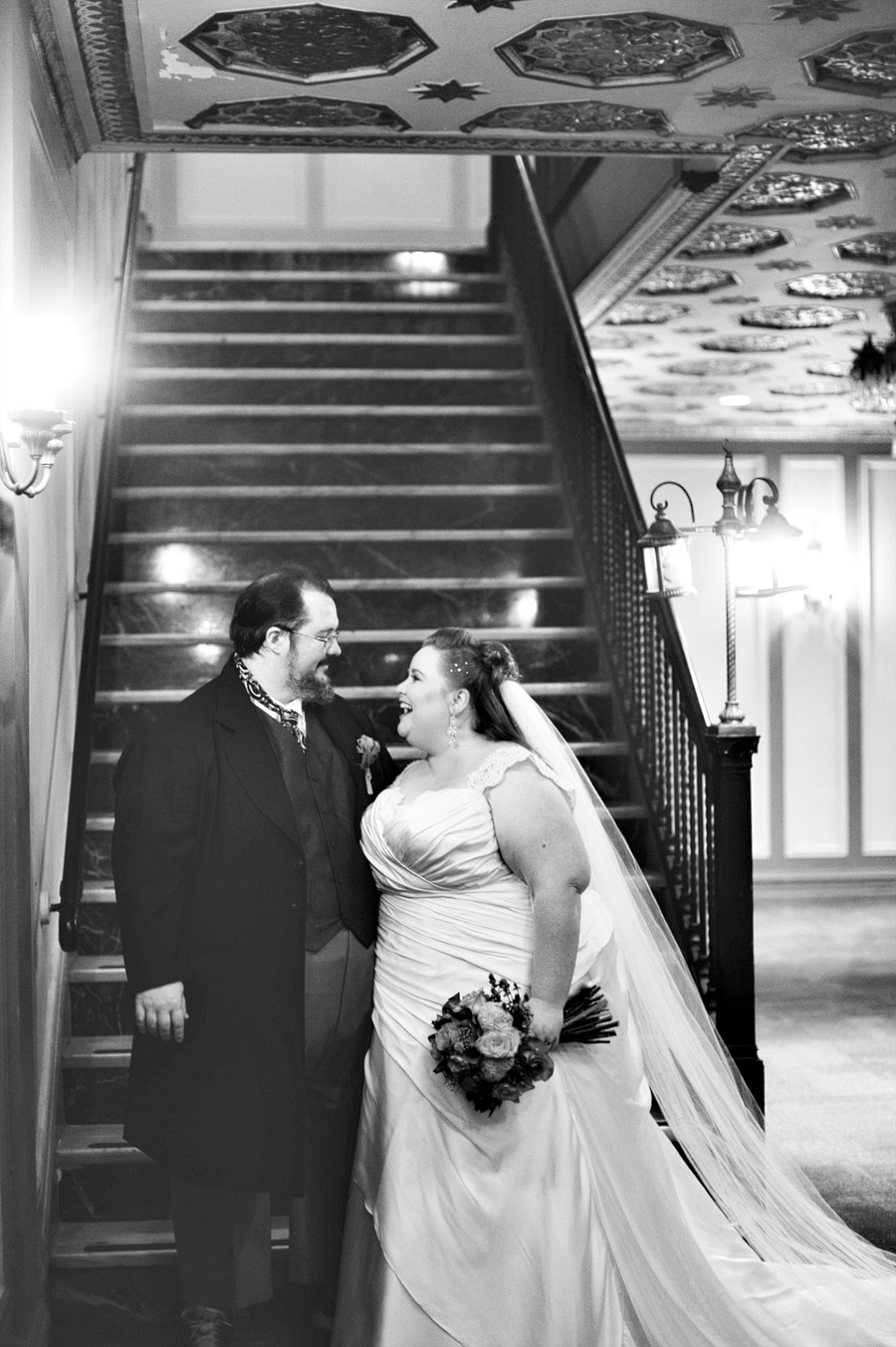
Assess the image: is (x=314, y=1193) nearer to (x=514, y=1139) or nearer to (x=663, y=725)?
(x=514, y=1139)

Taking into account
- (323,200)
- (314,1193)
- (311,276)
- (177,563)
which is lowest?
(314,1193)

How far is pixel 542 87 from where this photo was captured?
4.54 metres

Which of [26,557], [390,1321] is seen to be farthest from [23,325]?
[390,1321]

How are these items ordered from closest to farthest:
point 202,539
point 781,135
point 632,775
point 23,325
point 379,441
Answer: point 23,325 → point 781,135 → point 632,775 → point 202,539 → point 379,441

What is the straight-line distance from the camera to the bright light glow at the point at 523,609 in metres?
6.46

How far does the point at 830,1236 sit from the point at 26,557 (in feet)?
8.95

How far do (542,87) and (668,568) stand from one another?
165 cm

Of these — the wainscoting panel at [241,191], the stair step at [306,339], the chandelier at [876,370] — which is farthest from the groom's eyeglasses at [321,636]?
the wainscoting panel at [241,191]

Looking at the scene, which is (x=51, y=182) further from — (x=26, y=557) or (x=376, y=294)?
(x=376, y=294)

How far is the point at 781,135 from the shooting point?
5188mm

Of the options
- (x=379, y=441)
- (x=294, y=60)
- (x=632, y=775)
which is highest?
(x=294, y=60)

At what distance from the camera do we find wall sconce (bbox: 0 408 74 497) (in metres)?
3.01

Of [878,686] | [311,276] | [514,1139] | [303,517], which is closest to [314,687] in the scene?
[514,1139]

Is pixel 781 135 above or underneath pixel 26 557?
above
